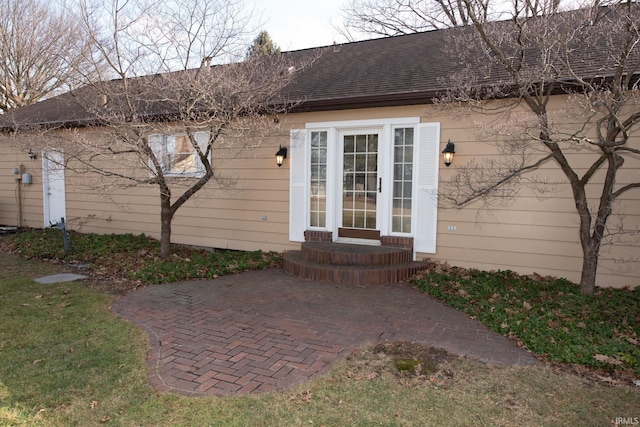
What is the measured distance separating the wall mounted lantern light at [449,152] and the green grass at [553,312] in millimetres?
1619

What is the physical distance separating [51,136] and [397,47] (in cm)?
680

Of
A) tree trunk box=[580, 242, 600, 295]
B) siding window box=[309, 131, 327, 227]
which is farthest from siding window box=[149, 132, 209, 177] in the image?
tree trunk box=[580, 242, 600, 295]

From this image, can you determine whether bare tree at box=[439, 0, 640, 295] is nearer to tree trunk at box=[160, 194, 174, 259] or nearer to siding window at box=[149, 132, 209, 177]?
tree trunk at box=[160, 194, 174, 259]

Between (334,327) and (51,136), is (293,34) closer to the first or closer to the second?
(51,136)

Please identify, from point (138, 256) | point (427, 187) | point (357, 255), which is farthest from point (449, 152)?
point (138, 256)

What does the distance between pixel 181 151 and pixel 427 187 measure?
502 centimetres

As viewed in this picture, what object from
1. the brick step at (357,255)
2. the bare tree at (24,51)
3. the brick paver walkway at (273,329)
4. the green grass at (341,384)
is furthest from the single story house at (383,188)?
the bare tree at (24,51)

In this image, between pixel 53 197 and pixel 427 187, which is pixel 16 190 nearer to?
pixel 53 197

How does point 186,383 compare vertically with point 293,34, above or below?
below

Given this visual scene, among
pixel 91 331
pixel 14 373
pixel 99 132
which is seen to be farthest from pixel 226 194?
pixel 14 373

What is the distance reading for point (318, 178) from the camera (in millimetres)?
7270

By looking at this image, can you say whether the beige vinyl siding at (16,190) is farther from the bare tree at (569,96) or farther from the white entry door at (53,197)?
the bare tree at (569,96)

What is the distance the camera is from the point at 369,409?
8.87ft

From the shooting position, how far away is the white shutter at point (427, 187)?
6.31 metres
